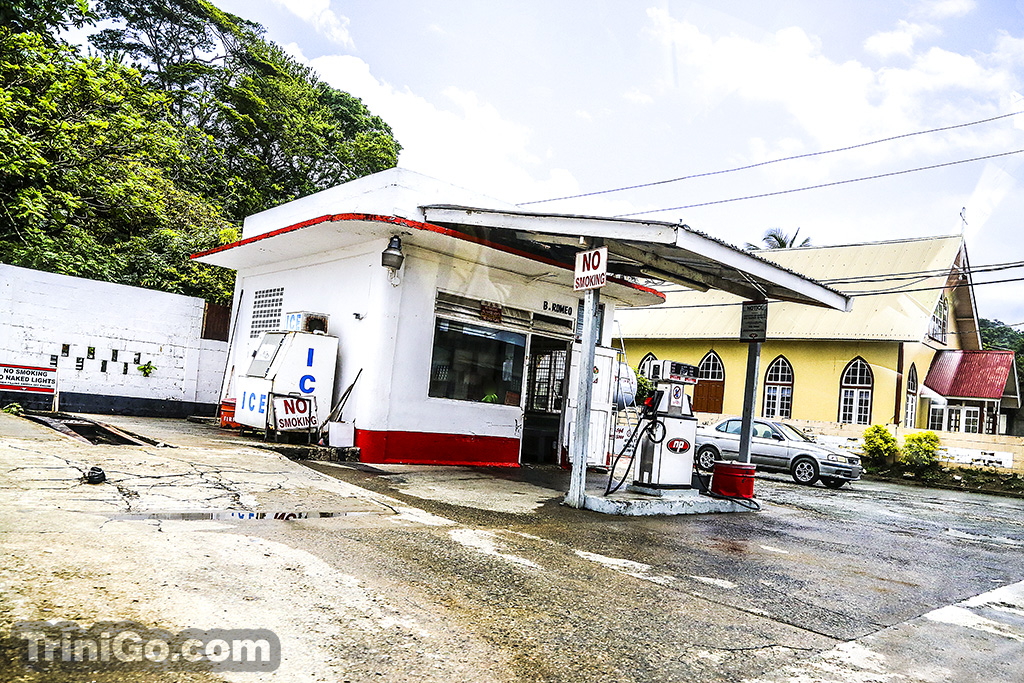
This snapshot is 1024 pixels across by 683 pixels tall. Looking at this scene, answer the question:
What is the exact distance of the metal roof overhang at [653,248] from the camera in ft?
27.0

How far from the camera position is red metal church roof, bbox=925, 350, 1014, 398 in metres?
27.8

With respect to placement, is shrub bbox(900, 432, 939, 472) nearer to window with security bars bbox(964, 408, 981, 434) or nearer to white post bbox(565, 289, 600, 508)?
window with security bars bbox(964, 408, 981, 434)

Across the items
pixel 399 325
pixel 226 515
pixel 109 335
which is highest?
pixel 399 325

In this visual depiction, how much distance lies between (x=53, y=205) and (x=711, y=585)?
1857 centimetres

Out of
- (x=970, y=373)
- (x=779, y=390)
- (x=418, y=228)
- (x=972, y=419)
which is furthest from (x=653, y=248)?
(x=972, y=419)

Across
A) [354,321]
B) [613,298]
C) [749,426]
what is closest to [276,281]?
[354,321]

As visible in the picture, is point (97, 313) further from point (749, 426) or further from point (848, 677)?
point (848, 677)

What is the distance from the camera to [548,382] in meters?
14.0

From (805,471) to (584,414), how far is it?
1140cm

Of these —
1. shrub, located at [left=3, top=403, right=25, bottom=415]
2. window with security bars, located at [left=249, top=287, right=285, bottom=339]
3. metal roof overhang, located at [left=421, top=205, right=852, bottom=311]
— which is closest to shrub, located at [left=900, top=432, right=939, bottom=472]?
metal roof overhang, located at [left=421, top=205, right=852, bottom=311]

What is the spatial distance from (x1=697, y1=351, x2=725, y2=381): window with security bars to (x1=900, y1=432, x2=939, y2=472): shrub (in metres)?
9.16

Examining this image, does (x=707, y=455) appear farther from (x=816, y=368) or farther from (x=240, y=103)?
(x=240, y=103)

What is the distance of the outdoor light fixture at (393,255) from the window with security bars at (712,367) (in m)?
22.5

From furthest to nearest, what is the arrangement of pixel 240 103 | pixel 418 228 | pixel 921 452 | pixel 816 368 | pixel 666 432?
pixel 240 103 → pixel 816 368 → pixel 921 452 → pixel 418 228 → pixel 666 432
